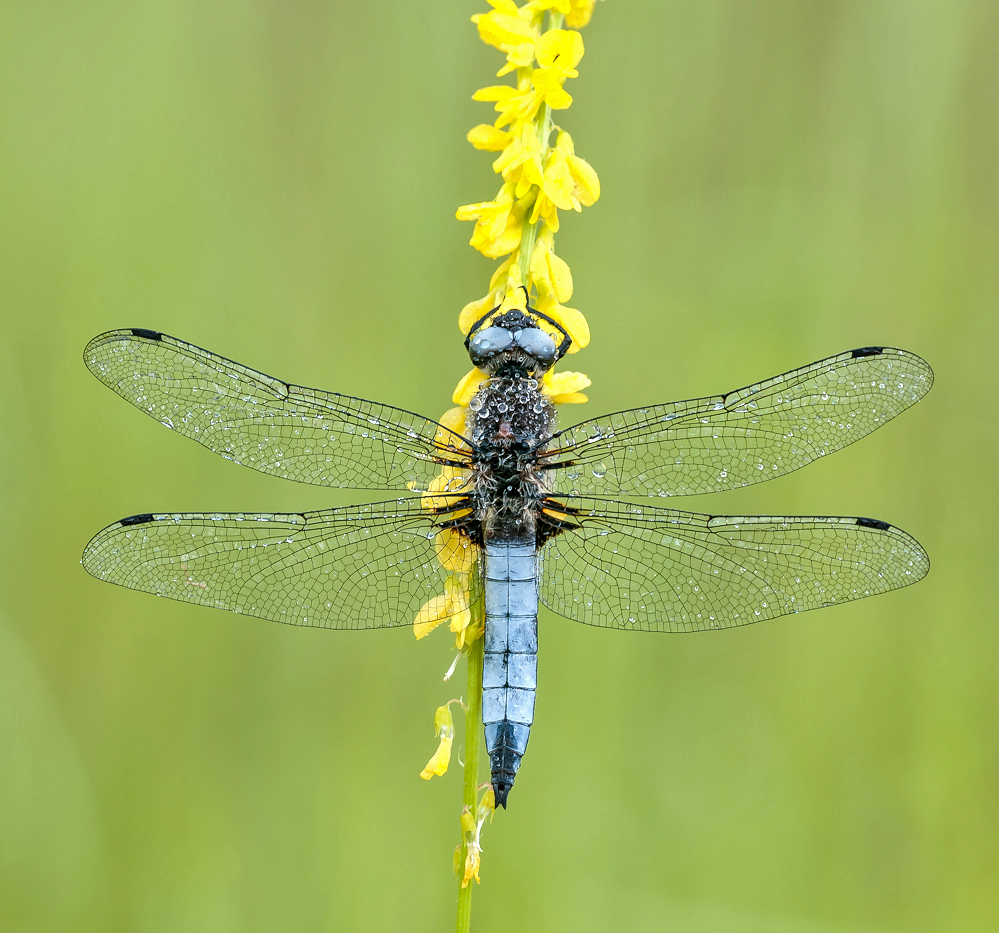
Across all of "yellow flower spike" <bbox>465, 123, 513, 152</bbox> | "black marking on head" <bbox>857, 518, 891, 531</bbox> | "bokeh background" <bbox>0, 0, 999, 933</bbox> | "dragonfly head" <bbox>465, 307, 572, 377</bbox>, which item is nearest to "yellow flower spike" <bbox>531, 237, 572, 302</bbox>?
"yellow flower spike" <bbox>465, 123, 513, 152</bbox>

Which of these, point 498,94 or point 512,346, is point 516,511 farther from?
point 498,94

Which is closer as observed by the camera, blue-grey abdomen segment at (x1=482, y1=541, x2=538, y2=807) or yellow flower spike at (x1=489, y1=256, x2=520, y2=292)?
yellow flower spike at (x1=489, y1=256, x2=520, y2=292)

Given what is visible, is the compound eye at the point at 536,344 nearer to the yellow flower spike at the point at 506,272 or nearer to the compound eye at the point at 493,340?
the compound eye at the point at 493,340

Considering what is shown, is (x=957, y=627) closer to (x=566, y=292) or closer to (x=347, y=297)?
(x=566, y=292)

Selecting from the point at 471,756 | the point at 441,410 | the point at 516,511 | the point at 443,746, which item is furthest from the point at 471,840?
the point at 441,410

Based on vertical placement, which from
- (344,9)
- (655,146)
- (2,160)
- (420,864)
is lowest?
(420,864)

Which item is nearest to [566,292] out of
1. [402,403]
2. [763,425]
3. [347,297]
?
[763,425]

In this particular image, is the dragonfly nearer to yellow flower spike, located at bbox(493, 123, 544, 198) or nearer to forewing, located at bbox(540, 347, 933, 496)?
forewing, located at bbox(540, 347, 933, 496)
